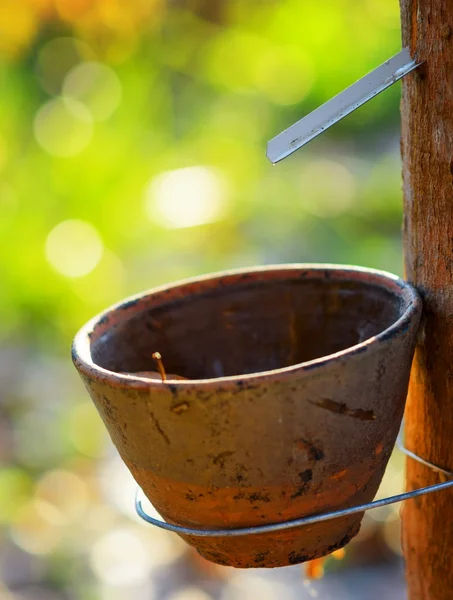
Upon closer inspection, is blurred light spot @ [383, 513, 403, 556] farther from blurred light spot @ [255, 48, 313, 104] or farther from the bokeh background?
blurred light spot @ [255, 48, 313, 104]

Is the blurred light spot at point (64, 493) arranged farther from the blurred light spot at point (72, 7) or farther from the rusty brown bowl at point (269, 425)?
the blurred light spot at point (72, 7)

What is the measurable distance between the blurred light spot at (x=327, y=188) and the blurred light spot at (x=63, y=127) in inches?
50.4

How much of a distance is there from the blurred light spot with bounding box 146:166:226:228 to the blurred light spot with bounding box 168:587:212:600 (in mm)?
2074

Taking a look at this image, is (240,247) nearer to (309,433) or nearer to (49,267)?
(49,267)

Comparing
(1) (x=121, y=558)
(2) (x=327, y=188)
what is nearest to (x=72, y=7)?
(2) (x=327, y=188)

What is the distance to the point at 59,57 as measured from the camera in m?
5.24

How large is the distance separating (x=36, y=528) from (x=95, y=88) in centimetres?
278

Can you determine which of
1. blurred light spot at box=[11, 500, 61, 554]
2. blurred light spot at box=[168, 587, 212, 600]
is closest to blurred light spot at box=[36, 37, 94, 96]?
blurred light spot at box=[11, 500, 61, 554]

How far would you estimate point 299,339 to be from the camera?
1415mm

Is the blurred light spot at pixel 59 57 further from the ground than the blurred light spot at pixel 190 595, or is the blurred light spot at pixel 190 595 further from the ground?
the blurred light spot at pixel 59 57

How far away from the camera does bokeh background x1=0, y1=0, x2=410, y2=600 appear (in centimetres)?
309

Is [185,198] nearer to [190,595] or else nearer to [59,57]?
[59,57]

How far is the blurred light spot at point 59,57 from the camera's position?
16.8 feet

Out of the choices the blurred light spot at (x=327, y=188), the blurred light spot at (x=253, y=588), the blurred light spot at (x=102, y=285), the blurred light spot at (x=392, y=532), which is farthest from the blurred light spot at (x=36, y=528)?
the blurred light spot at (x=327, y=188)
